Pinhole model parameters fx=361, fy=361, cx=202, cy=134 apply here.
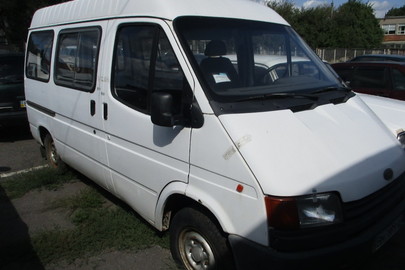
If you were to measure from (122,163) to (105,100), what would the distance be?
642 mm

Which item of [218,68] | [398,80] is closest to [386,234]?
[218,68]

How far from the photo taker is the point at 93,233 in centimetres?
378

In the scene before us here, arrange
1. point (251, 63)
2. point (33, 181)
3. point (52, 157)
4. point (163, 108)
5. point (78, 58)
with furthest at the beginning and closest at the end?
point (52, 157) < point (33, 181) < point (78, 58) < point (251, 63) < point (163, 108)

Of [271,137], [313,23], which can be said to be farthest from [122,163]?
[313,23]

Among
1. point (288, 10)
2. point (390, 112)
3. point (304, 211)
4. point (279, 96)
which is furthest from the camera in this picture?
point (288, 10)

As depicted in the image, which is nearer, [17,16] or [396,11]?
[17,16]

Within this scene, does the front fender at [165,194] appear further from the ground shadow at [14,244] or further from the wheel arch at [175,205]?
the ground shadow at [14,244]

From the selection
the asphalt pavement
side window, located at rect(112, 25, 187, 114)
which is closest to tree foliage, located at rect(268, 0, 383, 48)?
the asphalt pavement

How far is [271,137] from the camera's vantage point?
2.37 m

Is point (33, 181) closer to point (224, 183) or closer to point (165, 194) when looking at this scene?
point (165, 194)

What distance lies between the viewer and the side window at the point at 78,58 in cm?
379

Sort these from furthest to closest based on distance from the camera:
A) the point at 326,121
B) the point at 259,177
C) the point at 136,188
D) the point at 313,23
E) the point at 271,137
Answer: the point at 313,23, the point at 136,188, the point at 326,121, the point at 271,137, the point at 259,177

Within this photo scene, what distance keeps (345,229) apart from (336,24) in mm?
51584

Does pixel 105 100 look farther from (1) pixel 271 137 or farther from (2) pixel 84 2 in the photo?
(1) pixel 271 137
